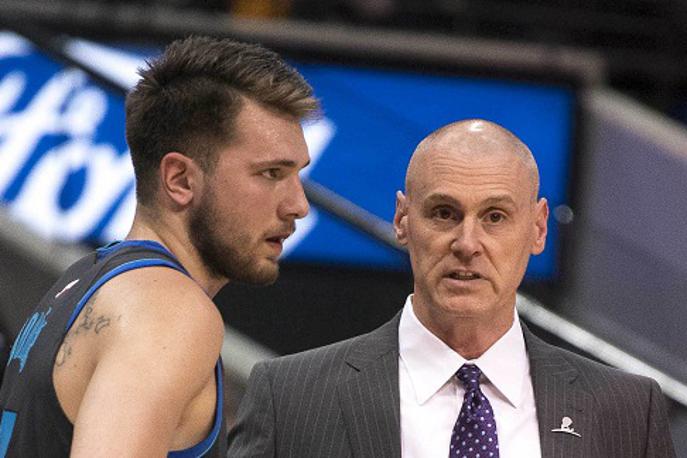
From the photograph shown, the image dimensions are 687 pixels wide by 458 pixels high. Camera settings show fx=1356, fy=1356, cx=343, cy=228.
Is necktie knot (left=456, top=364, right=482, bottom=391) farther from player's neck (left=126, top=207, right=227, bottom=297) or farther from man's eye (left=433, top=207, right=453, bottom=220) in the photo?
player's neck (left=126, top=207, right=227, bottom=297)

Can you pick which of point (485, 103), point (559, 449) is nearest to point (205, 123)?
point (559, 449)

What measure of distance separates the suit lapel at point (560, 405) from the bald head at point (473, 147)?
49cm

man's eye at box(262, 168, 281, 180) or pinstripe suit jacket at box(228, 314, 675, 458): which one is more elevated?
man's eye at box(262, 168, 281, 180)

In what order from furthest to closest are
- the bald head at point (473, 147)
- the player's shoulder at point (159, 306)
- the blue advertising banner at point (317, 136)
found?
the blue advertising banner at point (317, 136) → the bald head at point (473, 147) → the player's shoulder at point (159, 306)

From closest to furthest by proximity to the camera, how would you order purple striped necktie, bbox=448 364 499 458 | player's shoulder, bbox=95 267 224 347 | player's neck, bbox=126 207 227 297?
player's shoulder, bbox=95 267 224 347, player's neck, bbox=126 207 227 297, purple striped necktie, bbox=448 364 499 458

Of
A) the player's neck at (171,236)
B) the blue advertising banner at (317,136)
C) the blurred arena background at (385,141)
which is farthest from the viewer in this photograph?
the blue advertising banner at (317,136)

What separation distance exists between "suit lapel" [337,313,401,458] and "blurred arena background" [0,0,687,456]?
246 centimetres

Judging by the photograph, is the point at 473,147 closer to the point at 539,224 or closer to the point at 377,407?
the point at 539,224

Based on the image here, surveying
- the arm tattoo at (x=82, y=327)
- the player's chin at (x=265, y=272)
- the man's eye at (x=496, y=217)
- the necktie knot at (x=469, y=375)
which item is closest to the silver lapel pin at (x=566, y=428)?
the necktie knot at (x=469, y=375)

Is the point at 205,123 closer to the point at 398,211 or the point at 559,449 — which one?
the point at 398,211

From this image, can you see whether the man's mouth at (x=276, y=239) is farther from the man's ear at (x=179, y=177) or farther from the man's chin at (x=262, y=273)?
the man's ear at (x=179, y=177)

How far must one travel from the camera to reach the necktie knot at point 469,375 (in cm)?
379

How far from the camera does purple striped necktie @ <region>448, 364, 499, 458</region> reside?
3.66 m

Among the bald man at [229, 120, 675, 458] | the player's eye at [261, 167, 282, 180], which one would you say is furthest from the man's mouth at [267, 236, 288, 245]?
the bald man at [229, 120, 675, 458]
